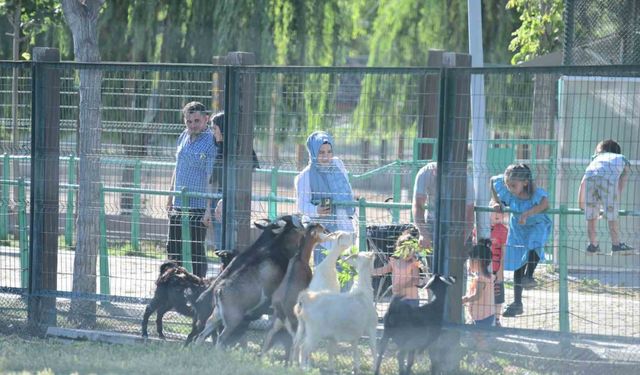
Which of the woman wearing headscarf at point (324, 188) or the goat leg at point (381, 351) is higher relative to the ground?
the woman wearing headscarf at point (324, 188)

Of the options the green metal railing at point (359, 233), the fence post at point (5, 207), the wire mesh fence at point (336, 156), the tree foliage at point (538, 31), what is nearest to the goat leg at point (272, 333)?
the wire mesh fence at point (336, 156)

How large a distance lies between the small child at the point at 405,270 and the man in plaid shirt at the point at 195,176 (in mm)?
1841

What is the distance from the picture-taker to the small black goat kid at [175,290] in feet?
28.6

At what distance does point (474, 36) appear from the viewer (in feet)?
30.7

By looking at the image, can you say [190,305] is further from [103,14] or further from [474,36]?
[103,14]

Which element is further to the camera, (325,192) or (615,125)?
(615,125)

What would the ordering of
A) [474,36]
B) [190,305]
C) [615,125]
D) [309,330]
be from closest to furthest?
[309,330] → [190,305] → [474,36] → [615,125]

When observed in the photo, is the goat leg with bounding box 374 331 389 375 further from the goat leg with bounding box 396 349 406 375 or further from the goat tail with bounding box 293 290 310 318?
the goat tail with bounding box 293 290 310 318

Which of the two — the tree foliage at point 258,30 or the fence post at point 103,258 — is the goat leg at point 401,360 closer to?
the fence post at point 103,258

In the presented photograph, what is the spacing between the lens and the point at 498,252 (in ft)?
28.9

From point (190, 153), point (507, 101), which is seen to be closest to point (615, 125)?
point (507, 101)

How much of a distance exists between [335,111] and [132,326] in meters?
2.64

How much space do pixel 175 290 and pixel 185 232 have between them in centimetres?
108

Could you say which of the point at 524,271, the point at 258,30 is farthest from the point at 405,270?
the point at 258,30
